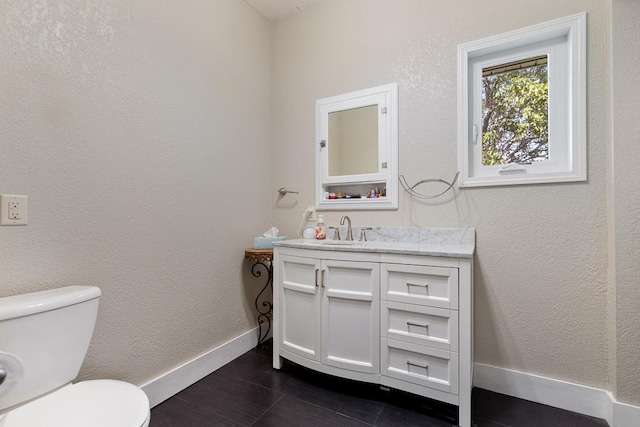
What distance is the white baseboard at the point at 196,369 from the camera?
1498 millimetres

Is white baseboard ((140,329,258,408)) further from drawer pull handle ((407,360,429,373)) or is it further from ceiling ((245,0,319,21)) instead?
ceiling ((245,0,319,21))

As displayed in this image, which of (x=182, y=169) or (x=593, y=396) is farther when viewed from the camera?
(x=182, y=169)

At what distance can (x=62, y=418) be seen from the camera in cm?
89

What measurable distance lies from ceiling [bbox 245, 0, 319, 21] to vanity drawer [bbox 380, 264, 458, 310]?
6.71ft

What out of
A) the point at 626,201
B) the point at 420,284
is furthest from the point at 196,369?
the point at 626,201

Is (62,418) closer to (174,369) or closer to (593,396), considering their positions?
(174,369)

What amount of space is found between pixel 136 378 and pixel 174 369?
0.21m

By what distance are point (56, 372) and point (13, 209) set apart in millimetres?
606

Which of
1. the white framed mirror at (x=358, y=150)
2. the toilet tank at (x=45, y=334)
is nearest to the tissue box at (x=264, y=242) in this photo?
the white framed mirror at (x=358, y=150)

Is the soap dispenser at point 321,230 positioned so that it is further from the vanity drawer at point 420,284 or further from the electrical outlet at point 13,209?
the electrical outlet at point 13,209

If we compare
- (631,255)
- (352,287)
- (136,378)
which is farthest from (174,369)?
(631,255)

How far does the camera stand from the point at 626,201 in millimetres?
1302

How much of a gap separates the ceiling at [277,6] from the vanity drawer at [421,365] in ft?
7.87

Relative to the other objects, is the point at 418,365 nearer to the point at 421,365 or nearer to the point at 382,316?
the point at 421,365
